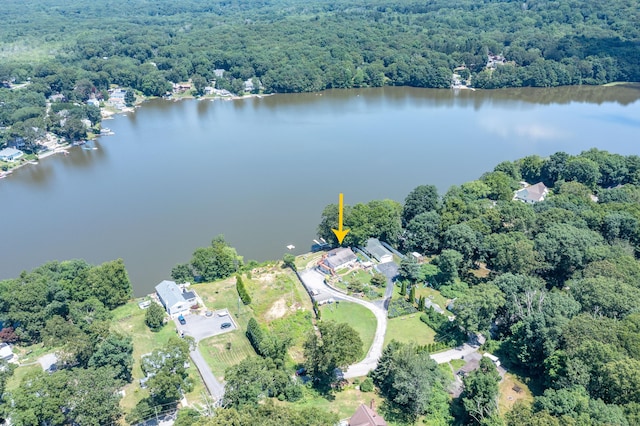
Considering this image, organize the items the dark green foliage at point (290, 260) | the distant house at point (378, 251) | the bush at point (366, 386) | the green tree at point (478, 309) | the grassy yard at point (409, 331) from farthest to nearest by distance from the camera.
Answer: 1. the distant house at point (378, 251)
2. the dark green foliage at point (290, 260)
3. the grassy yard at point (409, 331)
4. the green tree at point (478, 309)
5. the bush at point (366, 386)

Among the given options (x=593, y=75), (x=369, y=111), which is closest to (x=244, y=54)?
(x=369, y=111)

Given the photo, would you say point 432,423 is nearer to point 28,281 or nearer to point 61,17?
point 28,281

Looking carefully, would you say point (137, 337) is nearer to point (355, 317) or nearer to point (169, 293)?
point (169, 293)

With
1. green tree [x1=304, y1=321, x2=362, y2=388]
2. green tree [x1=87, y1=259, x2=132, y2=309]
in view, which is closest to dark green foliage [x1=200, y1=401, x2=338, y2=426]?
green tree [x1=304, y1=321, x2=362, y2=388]

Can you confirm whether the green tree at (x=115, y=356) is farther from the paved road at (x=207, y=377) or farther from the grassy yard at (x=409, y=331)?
the grassy yard at (x=409, y=331)

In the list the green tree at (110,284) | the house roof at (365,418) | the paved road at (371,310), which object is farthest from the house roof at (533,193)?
the green tree at (110,284)

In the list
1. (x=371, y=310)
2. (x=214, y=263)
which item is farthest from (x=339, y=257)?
(x=214, y=263)
